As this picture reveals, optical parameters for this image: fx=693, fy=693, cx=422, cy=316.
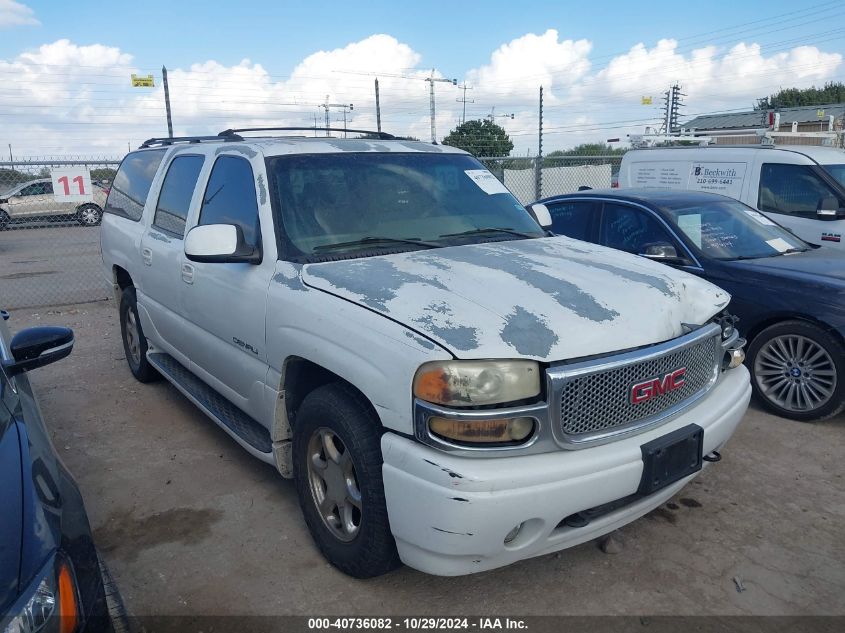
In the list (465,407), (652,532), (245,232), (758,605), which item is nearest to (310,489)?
(465,407)

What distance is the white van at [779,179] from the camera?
24.1ft

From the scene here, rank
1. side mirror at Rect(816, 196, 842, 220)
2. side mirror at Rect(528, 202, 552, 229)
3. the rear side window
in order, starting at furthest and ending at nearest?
1. side mirror at Rect(816, 196, 842, 220)
2. the rear side window
3. side mirror at Rect(528, 202, 552, 229)

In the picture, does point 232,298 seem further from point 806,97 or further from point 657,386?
point 806,97

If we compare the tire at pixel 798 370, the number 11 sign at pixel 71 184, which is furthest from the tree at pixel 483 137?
the tire at pixel 798 370

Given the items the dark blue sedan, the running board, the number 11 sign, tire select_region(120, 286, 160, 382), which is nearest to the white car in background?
the number 11 sign

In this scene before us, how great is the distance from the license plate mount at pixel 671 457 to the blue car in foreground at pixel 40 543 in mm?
1889

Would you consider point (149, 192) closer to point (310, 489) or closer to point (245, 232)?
point (245, 232)

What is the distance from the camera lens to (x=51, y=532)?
188 cm

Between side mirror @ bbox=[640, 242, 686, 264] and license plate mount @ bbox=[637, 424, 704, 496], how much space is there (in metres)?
2.75

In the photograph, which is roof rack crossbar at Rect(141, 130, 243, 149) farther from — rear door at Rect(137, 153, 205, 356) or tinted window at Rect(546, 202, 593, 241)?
tinted window at Rect(546, 202, 593, 241)

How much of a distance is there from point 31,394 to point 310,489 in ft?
4.00

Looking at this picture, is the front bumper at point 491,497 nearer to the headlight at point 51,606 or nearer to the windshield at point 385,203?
the headlight at point 51,606

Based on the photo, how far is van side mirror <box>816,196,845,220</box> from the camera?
23.4ft

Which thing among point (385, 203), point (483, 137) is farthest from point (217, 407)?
point (483, 137)
